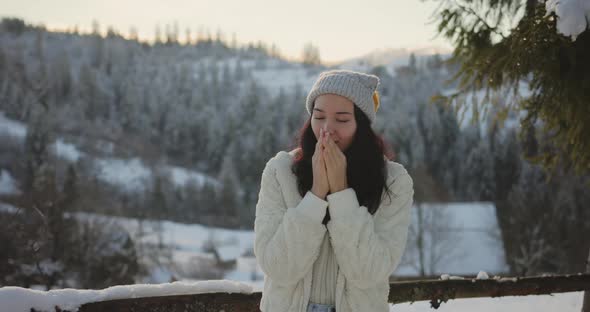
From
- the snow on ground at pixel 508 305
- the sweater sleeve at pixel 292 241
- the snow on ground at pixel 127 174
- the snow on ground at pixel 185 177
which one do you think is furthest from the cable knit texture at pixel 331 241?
the snow on ground at pixel 185 177

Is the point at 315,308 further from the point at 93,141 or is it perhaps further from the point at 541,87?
the point at 93,141

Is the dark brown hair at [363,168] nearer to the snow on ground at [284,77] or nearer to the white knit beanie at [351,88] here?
the white knit beanie at [351,88]

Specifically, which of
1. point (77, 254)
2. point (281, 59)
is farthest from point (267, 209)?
point (281, 59)

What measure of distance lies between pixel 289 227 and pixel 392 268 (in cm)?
39

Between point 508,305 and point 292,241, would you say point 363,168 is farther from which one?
point 508,305

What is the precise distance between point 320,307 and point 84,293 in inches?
60.6

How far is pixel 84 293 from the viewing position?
2.85 m

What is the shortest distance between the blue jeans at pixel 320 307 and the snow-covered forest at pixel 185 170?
65 centimetres

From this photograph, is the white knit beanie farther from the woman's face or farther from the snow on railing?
the snow on railing

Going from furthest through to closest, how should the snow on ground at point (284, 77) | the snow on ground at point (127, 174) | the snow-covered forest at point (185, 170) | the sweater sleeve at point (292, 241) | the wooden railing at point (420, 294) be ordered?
the snow on ground at point (284, 77)
the snow on ground at point (127, 174)
the snow-covered forest at point (185, 170)
the wooden railing at point (420, 294)
the sweater sleeve at point (292, 241)

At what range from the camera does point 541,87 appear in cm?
414

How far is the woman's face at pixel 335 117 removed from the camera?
196 centimetres

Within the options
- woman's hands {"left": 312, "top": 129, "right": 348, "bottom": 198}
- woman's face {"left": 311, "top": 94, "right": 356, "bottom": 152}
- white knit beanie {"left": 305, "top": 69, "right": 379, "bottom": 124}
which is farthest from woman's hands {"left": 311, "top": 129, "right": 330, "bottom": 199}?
white knit beanie {"left": 305, "top": 69, "right": 379, "bottom": 124}

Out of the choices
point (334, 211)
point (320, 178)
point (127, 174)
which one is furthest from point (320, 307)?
point (127, 174)
